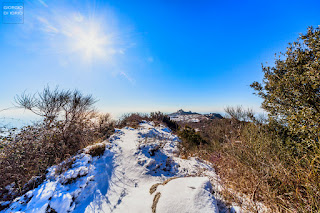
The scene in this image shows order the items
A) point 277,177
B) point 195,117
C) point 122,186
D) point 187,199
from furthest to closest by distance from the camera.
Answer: point 195,117, point 122,186, point 277,177, point 187,199

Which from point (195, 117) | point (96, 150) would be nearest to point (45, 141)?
point (96, 150)

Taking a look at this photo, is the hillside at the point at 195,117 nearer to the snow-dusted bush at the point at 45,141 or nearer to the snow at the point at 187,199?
the snow-dusted bush at the point at 45,141

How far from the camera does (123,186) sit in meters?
3.34

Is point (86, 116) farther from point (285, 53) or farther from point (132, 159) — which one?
point (285, 53)

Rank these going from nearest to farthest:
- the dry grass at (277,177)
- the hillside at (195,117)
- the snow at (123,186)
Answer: the dry grass at (277,177) → the snow at (123,186) → the hillside at (195,117)

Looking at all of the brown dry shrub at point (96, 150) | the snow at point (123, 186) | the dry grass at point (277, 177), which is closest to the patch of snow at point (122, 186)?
the snow at point (123, 186)

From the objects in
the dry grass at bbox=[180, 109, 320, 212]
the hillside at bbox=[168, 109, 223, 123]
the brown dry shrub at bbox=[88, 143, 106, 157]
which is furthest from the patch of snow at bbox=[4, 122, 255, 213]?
the hillside at bbox=[168, 109, 223, 123]

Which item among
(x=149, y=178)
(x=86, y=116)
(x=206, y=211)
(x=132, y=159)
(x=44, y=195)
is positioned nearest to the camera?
(x=206, y=211)

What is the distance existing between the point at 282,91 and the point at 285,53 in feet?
4.42

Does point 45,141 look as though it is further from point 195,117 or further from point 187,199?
point 195,117

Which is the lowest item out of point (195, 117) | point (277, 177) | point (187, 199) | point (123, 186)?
point (195, 117)

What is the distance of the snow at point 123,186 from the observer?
7.09ft

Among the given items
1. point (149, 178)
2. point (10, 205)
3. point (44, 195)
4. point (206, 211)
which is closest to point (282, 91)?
point (206, 211)

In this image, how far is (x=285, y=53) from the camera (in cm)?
349
